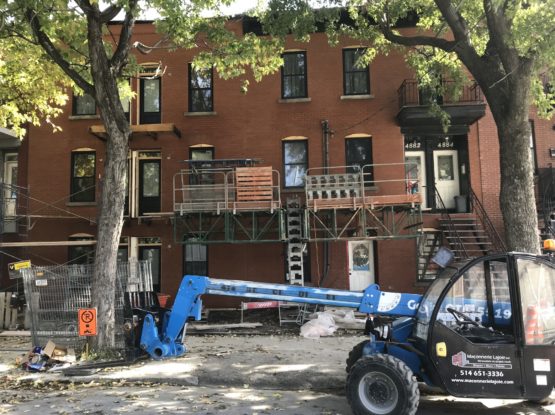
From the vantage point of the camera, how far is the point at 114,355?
9398 mm

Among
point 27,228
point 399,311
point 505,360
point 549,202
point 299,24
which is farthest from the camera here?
point 27,228

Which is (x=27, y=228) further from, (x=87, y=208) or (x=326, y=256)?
(x=326, y=256)

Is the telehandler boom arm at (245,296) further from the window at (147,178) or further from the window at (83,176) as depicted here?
the window at (83,176)

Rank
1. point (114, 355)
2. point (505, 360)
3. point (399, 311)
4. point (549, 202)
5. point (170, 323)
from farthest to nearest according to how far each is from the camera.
A: point (549, 202)
point (114, 355)
point (170, 323)
point (399, 311)
point (505, 360)

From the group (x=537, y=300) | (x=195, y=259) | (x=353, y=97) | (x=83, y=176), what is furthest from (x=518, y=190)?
(x=83, y=176)

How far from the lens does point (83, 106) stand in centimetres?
1758

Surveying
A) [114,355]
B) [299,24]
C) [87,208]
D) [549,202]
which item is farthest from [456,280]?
[87,208]

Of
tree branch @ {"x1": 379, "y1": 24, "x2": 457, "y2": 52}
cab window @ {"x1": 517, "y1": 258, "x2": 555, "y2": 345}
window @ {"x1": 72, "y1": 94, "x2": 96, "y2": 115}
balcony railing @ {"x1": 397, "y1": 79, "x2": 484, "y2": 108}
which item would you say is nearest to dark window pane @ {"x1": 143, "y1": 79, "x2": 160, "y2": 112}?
window @ {"x1": 72, "y1": 94, "x2": 96, "y2": 115}

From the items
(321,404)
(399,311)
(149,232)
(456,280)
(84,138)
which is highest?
(84,138)

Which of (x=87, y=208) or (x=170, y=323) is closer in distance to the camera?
(x=170, y=323)

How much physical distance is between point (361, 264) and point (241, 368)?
27.5ft

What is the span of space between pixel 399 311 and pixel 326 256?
953 centimetres

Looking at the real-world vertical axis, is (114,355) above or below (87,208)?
below

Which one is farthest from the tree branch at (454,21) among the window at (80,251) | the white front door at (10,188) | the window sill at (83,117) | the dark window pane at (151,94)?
the white front door at (10,188)
